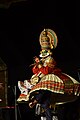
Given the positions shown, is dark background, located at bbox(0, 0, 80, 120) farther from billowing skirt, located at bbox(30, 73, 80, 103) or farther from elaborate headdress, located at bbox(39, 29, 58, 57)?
elaborate headdress, located at bbox(39, 29, 58, 57)

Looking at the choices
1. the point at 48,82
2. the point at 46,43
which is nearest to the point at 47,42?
the point at 46,43

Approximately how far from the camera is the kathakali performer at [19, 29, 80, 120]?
4375 mm

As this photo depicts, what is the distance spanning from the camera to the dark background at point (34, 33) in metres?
5.27

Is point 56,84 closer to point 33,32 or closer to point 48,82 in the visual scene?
point 48,82

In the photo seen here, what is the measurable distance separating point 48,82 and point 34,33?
4.74 ft

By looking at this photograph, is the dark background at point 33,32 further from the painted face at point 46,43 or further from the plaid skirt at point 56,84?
the plaid skirt at point 56,84

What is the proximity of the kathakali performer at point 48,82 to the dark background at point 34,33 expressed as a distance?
0.50m

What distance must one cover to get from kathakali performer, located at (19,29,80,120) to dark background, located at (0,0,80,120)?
50cm

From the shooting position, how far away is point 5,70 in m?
5.81

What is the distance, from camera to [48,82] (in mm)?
4379

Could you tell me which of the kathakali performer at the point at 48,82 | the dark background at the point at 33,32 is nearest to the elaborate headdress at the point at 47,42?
the kathakali performer at the point at 48,82

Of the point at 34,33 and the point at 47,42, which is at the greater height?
the point at 34,33

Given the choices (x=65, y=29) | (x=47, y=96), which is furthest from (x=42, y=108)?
(x=65, y=29)

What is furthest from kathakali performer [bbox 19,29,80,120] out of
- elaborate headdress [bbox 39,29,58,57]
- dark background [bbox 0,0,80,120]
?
dark background [bbox 0,0,80,120]
